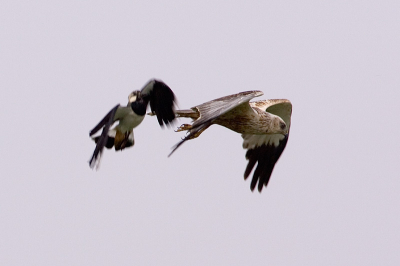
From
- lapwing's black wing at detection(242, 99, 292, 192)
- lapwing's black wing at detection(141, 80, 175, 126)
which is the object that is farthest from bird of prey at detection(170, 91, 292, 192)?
lapwing's black wing at detection(141, 80, 175, 126)

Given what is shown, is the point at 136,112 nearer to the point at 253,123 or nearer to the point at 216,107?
the point at 216,107

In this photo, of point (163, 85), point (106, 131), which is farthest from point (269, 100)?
point (106, 131)

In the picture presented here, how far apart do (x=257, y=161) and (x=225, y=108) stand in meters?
2.97

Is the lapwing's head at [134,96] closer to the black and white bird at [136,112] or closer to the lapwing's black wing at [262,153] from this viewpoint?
the black and white bird at [136,112]

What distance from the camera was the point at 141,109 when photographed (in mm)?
9891

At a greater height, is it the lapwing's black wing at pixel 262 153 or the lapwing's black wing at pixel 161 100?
the lapwing's black wing at pixel 161 100

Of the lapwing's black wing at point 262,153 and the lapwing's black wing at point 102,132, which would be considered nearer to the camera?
the lapwing's black wing at point 102,132

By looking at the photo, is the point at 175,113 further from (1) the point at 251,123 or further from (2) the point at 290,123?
(2) the point at 290,123

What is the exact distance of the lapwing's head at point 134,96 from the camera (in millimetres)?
9906

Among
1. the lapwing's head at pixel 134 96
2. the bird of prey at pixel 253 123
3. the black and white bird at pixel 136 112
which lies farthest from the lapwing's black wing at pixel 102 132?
the bird of prey at pixel 253 123

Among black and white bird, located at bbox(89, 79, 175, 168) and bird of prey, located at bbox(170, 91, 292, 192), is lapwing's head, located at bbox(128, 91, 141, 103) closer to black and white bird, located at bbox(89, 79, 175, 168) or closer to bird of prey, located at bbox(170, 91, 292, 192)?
black and white bird, located at bbox(89, 79, 175, 168)

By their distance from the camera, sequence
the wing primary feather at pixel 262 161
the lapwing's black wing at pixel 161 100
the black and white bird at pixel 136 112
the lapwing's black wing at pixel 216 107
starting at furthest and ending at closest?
the wing primary feather at pixel 262 161 → the lapwing's black wing at pixel 161 100 → the black and white bird at pixel 136 112 → the lapwing's black wing at pixel 216 107

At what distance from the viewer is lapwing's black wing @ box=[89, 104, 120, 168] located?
359 inches

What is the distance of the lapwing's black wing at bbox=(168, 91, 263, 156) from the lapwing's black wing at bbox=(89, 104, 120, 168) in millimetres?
917
